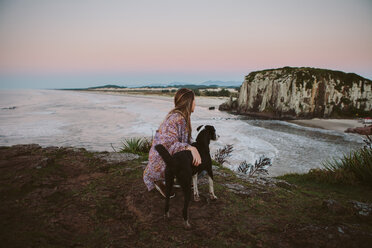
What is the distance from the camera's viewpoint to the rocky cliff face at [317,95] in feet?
93.2

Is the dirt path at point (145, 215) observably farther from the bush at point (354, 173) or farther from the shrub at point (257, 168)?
the shrub at point (257, 168)

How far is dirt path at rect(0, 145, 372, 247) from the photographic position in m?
2.85

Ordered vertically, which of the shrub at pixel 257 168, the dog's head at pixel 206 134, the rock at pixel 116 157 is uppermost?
the dog's head at pixel 206 134

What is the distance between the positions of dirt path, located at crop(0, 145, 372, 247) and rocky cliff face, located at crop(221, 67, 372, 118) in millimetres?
27721

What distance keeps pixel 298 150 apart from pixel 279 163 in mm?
3343

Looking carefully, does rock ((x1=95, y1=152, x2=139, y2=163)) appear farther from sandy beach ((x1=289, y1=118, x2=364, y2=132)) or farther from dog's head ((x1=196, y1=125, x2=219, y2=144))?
sandy beach ((x1=289, y1=118, x2=364, y2=132))

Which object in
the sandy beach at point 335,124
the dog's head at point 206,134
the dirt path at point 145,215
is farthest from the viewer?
the sandy beach at point 335,124

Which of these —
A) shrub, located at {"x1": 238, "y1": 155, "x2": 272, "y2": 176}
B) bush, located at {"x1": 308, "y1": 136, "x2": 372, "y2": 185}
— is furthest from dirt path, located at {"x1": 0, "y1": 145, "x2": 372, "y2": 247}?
shrub, located at {"x1": 238, "y1": 155, "x2": 272, "y2": 176}

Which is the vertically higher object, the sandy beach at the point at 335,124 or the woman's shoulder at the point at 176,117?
the woman's shoulder at the point at 176,117

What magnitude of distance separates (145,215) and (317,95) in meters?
32.8

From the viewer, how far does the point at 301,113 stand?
1137 inches

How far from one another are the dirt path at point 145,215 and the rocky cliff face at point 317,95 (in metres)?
27.7

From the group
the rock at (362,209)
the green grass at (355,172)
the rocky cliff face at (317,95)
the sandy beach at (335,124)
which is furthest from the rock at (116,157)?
the rocky cliff face at (317,95)

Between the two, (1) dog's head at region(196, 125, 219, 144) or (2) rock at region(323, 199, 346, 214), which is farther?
(2) rock at region(323, 199, 346, 214)
